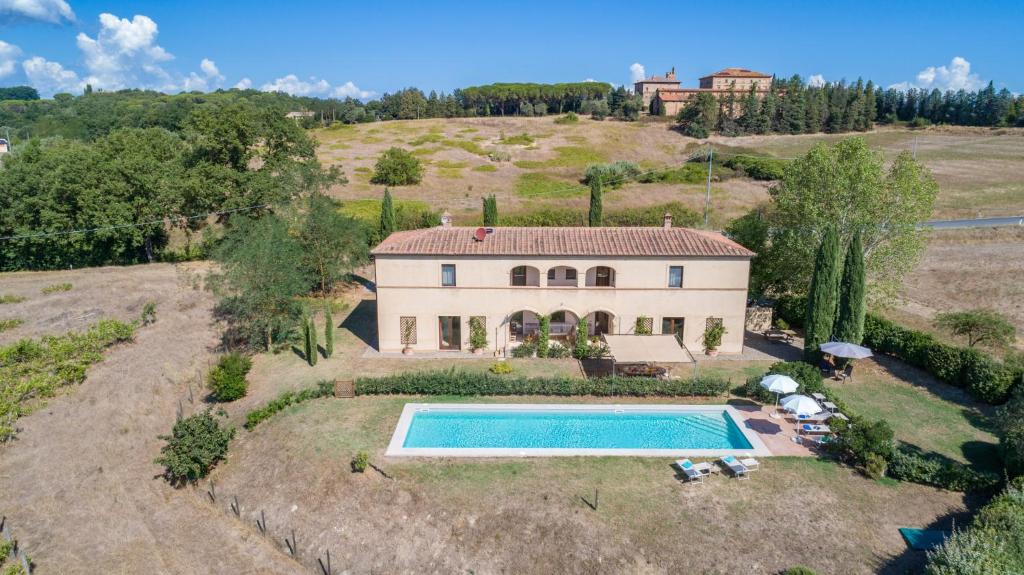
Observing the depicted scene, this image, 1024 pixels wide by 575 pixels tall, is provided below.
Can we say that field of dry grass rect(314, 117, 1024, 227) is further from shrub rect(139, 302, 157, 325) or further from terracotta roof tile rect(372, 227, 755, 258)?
shrub rect(139, 302, 157, 325)

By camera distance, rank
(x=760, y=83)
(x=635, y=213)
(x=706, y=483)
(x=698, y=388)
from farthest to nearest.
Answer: (x=760, y=83), (x=635, y=213), (x=698, y=388), (x=706, y=483)

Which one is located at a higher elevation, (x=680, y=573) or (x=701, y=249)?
(x=701, y=249)

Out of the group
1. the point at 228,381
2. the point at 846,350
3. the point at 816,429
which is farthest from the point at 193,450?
the point at 846,350

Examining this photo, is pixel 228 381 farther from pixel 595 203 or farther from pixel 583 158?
pixel 583 158

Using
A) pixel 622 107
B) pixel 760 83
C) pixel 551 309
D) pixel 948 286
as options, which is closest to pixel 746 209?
pixel 948 286

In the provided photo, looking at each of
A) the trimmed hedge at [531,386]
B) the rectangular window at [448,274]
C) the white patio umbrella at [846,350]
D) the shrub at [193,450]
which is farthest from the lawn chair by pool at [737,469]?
the shrub at [193,450]

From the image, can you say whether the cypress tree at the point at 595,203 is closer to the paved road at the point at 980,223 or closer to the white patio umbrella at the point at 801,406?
the white patio umbrella at the point at 801,406

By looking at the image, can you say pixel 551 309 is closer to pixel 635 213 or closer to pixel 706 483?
pixel 706 483

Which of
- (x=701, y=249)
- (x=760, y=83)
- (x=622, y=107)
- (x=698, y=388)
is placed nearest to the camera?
(x=698, y=388)
